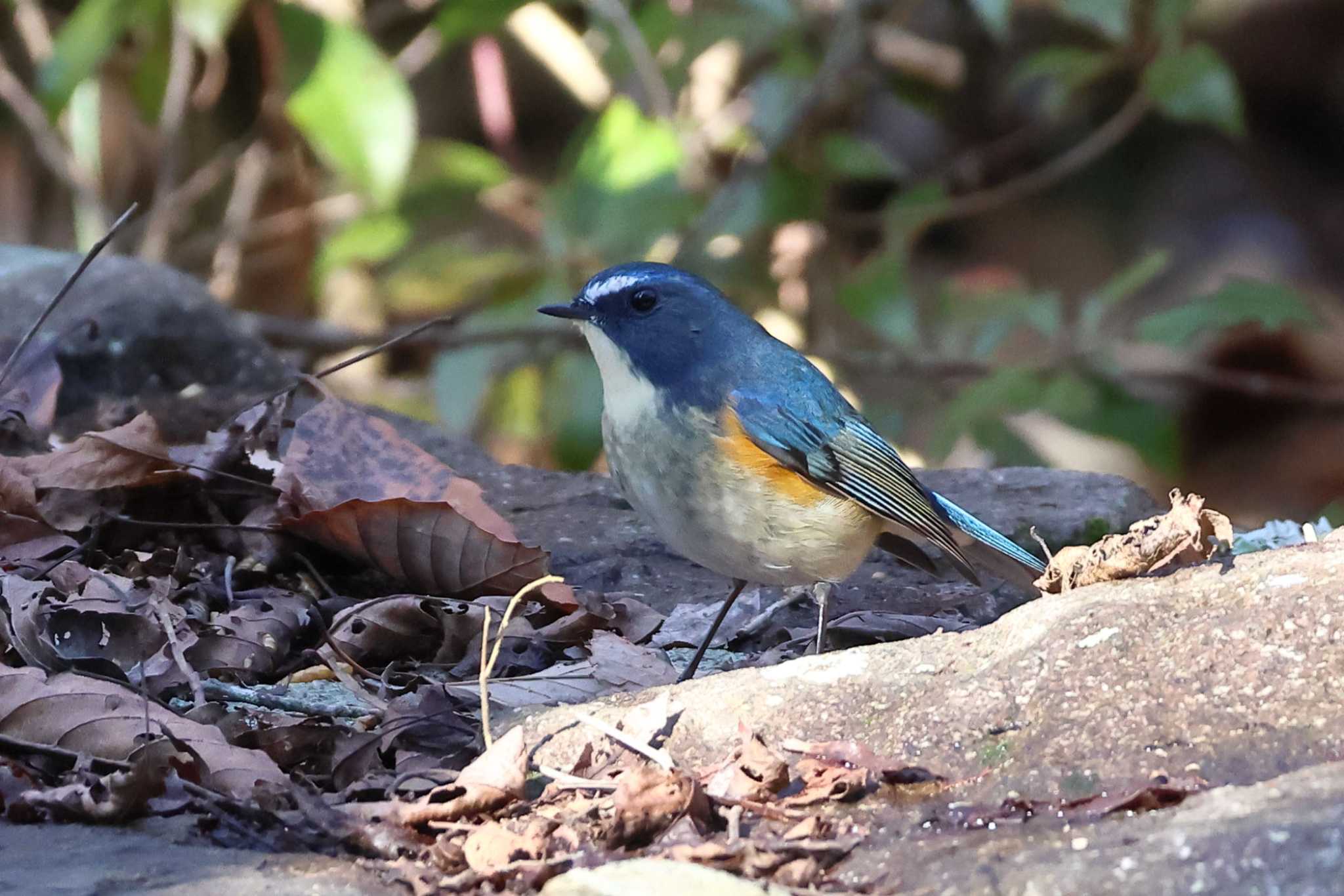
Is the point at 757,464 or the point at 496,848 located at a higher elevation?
the point at 757,464

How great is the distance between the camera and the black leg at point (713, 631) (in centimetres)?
363

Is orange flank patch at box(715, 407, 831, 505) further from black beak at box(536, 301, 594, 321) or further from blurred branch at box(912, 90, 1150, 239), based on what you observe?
blurred branch at box(912, 90, 1150, 239)

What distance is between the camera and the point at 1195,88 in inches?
266

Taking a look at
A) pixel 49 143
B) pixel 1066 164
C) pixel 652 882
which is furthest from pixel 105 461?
pixel 1066 164

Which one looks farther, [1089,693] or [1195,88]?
[1195,88]

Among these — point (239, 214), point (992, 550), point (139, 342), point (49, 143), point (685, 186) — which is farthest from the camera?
point (239, 214)

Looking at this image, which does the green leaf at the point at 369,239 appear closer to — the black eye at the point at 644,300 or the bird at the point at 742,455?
the bird at the point at 742,455

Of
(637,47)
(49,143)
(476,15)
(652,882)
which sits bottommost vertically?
(652,882)

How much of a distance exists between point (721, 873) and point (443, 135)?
884 cm

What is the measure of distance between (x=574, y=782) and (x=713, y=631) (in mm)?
1180

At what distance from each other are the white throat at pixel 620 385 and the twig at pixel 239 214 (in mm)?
4723

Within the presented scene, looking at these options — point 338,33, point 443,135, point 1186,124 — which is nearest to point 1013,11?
point 1186,124

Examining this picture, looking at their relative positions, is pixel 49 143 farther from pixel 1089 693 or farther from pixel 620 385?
pixel 1089 693

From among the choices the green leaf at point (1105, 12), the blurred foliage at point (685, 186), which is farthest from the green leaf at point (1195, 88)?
the green leaf at point (1105, 12)
